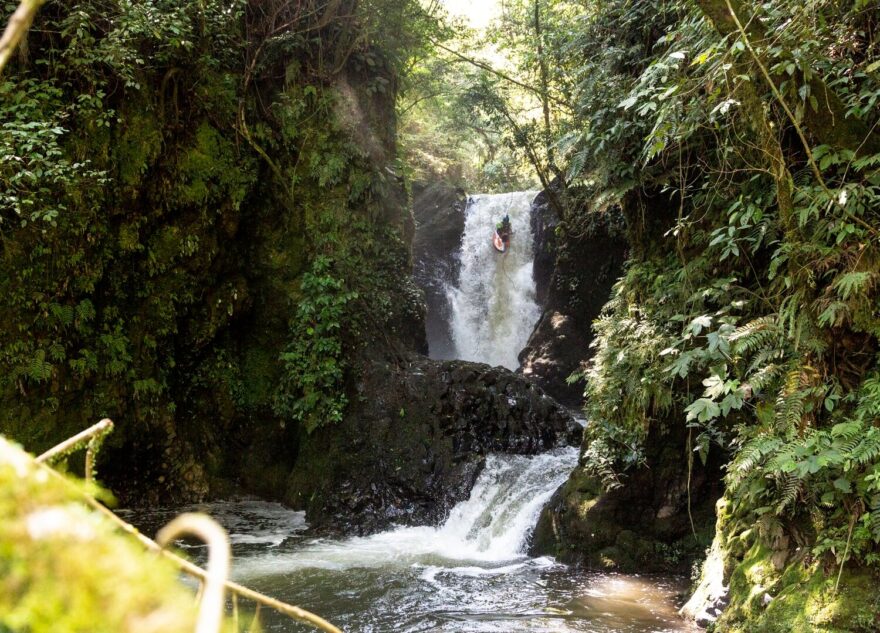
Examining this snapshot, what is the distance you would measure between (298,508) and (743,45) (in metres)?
8.32

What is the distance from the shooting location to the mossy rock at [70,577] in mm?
507

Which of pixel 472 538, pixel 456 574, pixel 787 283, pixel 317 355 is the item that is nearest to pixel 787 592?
pixel 787 283

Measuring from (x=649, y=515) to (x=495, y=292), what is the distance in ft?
36.6

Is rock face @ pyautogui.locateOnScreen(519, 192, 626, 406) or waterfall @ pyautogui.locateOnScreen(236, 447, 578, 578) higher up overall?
rock face @ pyautogui.locateOnScreen(519, 192, 626, 406)

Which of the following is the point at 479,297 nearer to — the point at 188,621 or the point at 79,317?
the point at 79,317

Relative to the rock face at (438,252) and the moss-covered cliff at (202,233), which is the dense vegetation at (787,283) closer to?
the moss-covered cliff at (202,233)

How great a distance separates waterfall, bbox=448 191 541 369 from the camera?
17.1 metres

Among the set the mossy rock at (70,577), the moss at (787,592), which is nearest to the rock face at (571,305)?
the moss at (787,592)

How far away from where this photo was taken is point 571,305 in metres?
15.0

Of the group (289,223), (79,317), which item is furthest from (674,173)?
(79,317)

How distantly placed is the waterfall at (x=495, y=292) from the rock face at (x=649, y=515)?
31.1 feet

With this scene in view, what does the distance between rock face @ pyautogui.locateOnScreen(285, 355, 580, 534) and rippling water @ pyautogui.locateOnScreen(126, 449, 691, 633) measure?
0.31 m

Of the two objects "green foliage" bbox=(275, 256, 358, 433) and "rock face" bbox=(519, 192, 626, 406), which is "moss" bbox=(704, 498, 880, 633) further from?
"rock face" bbox=(519, 192, 626, 406)

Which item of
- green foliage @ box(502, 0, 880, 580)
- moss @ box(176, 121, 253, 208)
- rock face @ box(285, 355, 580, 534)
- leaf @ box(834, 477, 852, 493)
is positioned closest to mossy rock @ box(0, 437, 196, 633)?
green foliage @ box(502, 0, 880, 580)
